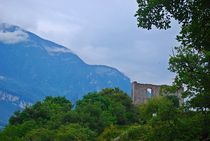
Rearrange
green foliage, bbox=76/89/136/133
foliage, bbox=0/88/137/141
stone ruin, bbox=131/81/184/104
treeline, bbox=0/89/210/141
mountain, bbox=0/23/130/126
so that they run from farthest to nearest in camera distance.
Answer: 1. mountain, bbox=0/23/130/126
2. stone ruin, bbox=131/81/184/104
3. green foliage, bbox=76/89/136/133
4. foliage, bbox=0/88/137/141
5. treeline, bbox=0/89/210/141

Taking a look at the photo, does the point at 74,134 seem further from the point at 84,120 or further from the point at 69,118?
the point at 69,118

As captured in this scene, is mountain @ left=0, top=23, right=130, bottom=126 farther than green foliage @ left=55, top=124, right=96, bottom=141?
Yes

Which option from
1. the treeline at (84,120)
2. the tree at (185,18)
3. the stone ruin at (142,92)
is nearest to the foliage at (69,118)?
the treeline at (84,120)

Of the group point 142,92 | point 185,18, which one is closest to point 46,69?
point 142,92

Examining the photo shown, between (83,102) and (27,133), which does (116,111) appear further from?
(27,133)

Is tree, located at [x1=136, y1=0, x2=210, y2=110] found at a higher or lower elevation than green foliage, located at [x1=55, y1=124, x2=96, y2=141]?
higher

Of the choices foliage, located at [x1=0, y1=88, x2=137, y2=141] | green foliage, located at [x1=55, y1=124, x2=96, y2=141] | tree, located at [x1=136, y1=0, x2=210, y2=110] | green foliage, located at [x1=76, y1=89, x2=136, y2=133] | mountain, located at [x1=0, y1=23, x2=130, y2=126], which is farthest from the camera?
mountain, located at [x1=0, y1=23, x2=130, y2=126]

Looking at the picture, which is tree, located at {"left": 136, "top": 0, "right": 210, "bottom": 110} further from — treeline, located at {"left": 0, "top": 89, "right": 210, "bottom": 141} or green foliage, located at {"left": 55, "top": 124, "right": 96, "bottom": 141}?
green foliage, located at {"left": 55, "top": 124, "right": 96, "bottom": 141}

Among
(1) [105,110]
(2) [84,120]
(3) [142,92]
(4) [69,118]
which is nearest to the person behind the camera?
(2) [84,120]

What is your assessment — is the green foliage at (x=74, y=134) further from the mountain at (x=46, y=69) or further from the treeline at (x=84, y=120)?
the mountain at (x=46, y=69)

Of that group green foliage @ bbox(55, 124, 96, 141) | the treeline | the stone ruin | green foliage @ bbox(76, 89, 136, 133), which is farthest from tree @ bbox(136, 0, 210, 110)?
the stone ruin

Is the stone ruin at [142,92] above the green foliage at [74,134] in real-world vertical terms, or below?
above

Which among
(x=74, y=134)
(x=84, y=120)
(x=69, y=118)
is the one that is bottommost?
(x=74, y=134)

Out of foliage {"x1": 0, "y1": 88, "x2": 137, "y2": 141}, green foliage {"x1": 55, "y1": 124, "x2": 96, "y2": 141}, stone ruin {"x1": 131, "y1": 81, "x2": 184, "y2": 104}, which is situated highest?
stone ruin {"x1": 131, "y1": 81, "x2": 184, "y2": 104}
